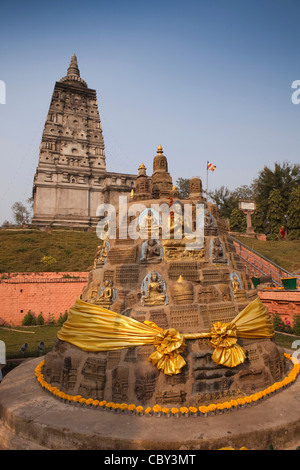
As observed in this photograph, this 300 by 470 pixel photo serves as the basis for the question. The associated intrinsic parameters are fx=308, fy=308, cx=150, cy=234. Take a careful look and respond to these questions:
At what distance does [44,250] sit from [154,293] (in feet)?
65.5

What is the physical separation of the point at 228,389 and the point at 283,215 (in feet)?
122

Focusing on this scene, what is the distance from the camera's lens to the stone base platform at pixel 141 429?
12.7 ft

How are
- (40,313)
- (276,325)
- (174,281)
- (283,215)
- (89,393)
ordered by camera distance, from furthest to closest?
(283,215)
(40,313)
(276,325)
(174,281)
(89,393)

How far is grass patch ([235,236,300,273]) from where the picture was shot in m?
23.7

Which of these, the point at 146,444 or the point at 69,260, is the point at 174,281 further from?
the point at 69,260

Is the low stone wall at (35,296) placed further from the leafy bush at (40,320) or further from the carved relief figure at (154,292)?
the carved relief figure at (154,292)

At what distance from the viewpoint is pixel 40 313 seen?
51.0 ft

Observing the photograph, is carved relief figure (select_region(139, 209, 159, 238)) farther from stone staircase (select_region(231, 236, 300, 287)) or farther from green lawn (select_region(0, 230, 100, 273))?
green lawn (select_region(0, 230, 100, 273))

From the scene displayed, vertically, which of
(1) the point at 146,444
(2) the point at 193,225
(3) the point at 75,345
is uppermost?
(2) the point at 193,225

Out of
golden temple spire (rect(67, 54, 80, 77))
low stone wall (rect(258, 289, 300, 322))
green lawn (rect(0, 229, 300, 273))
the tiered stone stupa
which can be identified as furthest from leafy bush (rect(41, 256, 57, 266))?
golden temple spire (rect(67, 54, 80, 77))

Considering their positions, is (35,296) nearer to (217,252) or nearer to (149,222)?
(149,222)

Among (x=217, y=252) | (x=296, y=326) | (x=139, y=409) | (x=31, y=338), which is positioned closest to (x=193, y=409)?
(x=139, y=409)

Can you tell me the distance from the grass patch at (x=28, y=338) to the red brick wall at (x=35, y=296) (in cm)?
97

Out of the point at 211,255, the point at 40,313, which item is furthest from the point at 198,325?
the point at 40,313
